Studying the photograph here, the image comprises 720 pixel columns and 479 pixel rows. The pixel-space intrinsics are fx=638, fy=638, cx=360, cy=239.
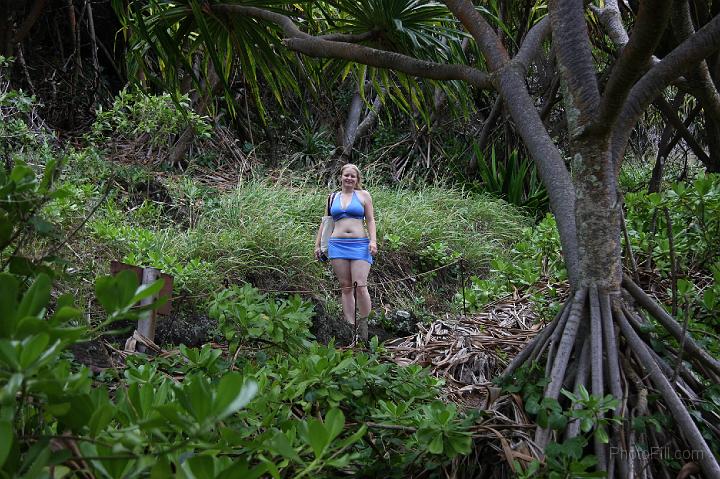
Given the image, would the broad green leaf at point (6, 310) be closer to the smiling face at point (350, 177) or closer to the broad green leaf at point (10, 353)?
the broad green leaf at point (10, 353)

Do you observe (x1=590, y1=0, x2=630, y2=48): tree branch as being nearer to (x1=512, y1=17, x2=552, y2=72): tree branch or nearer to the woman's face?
(x1=512, y1=17, x2=552, y2=72): tree branch

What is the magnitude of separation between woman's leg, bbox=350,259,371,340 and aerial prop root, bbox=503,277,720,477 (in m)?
2.35

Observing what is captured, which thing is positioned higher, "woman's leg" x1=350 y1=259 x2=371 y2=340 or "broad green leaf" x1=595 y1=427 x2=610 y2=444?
"woman's leg" x1=350 y1=259 x2=371 y2=340

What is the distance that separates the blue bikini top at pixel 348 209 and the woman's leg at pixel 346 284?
1.14 ft

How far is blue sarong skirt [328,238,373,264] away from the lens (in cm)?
491

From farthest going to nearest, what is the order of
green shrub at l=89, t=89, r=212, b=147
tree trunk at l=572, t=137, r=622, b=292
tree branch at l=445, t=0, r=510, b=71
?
green shrub at l=89, t=89, r=212, b=147 < tree branch at l=445, t=0, r=510, b=71 < tree trunk at l=572, t=137, r=622, b=292

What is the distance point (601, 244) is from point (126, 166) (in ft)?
18.9

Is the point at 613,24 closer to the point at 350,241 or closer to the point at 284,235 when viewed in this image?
the point at 350,241

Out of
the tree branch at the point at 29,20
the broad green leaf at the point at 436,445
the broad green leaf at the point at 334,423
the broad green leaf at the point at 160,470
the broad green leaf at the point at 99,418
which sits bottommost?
the broad green leaf at the point at 436,445

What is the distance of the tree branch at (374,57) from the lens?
2.38 metres

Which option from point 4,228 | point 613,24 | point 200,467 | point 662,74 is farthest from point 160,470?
point 613,24

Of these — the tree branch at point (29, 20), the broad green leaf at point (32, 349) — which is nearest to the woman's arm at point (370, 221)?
the broad green leaf at point (32, 349)

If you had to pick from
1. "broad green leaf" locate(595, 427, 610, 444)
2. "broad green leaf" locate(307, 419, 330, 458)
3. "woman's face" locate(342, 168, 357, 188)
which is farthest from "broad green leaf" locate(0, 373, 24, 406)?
"woman's face" locate(342, 168, 357, 188)

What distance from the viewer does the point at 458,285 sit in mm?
6398
